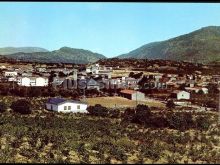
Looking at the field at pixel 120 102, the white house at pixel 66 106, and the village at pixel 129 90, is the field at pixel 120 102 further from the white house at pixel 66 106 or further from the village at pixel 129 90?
the white house at pixel 66 106

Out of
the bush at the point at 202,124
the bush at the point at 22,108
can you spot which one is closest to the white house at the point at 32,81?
the bush at the point at 22,108

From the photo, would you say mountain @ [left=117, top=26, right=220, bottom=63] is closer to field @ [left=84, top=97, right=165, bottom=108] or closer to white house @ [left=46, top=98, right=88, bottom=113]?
field @ [left=84, top=97, right=165, bottom=108]

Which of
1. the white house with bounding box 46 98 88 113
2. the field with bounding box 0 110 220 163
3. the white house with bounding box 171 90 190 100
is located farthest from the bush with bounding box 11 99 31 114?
the white house with bounding box 171 90 190 100

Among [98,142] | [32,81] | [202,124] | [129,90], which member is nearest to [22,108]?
[98,142]

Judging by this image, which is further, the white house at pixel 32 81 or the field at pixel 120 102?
the white house at pixel 32 81

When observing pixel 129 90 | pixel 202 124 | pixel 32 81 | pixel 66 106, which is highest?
pixel 32 81

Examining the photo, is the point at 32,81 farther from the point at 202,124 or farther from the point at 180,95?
the point at 202,124

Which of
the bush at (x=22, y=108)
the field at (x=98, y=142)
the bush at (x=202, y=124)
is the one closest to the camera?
the field at (x=98, y=142)
